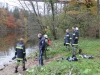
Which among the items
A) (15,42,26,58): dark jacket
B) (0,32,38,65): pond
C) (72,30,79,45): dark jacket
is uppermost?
(72,30,79,45): dark jacket

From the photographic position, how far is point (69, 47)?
1898 cm

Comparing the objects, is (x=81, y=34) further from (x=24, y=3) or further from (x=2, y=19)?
(x=2, y=19)

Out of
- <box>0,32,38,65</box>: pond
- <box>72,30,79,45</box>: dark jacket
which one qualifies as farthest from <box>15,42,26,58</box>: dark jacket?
<box>0,32,38,65</box>: pond

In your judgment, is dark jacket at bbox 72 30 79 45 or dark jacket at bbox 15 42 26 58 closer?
dark jacket at bbox 15 42 26 58

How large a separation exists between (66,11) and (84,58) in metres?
16.2

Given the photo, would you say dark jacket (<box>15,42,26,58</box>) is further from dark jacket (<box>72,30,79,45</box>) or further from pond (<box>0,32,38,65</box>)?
pond (<box>0,32,38,65</box>)

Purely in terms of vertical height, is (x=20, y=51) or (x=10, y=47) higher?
(x=20, y=51)

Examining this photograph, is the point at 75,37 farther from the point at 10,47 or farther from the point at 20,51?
the point at 10,47

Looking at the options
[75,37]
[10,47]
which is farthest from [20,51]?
[10,47]

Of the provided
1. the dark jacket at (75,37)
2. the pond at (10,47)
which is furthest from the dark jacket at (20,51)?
the pond at (10,47)

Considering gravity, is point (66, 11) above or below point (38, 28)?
above

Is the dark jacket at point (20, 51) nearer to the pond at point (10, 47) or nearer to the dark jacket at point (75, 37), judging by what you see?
the dark jacket at point (75, 37)

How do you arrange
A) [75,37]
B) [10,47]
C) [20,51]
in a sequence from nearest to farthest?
[20,51] → [75,37] → [10,47]

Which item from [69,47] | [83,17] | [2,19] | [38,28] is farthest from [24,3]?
[2,19]
